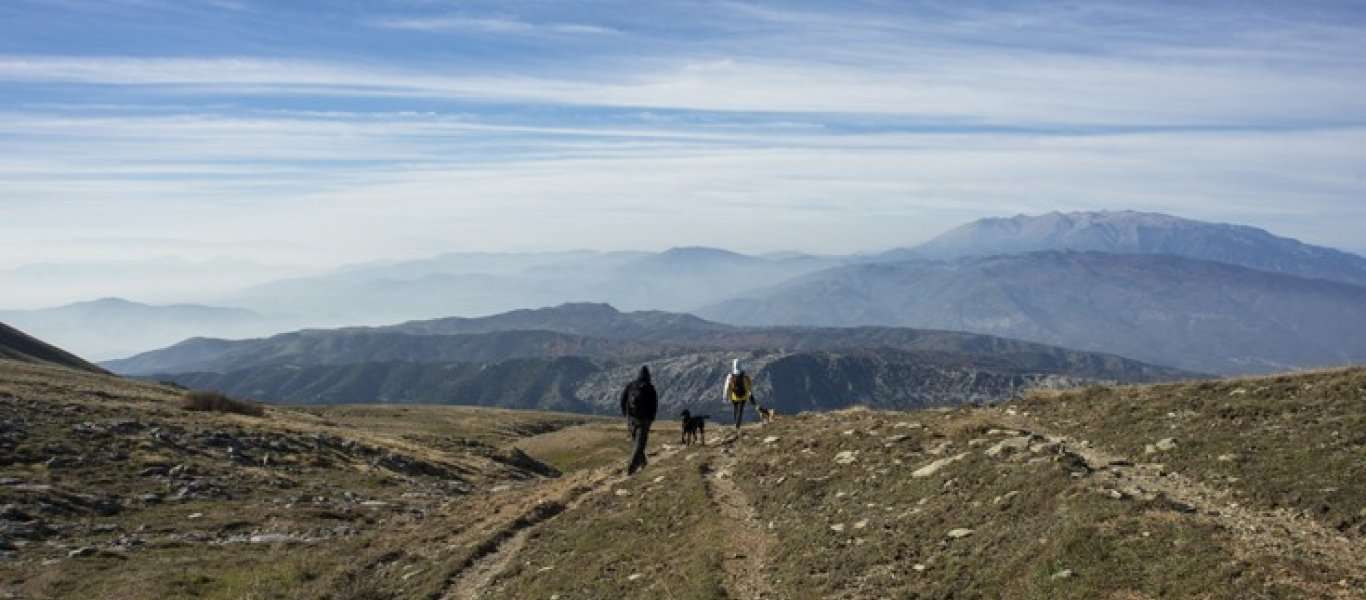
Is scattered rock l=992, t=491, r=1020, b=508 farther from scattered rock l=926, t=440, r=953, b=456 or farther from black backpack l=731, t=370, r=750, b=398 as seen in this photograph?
black backpack l=731, t=370, r=750, b=398

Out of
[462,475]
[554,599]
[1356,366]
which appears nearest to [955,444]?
[554,599]

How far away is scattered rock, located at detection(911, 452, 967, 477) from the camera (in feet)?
76.1

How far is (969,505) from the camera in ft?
66.1

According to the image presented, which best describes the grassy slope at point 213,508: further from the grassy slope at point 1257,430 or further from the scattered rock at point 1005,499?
the grassy slope at point 1257,430

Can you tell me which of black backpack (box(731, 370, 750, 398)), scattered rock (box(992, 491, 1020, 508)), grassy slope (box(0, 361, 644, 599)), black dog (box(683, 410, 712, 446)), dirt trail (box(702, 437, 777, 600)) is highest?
black backpack (box(731, 370, 750, 398))

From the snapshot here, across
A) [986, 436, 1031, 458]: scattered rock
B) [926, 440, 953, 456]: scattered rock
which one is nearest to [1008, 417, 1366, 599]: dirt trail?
[986, 436, 1031, 458]: scattered rock

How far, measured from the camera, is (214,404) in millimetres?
62906

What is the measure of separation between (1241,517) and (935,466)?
7257mm

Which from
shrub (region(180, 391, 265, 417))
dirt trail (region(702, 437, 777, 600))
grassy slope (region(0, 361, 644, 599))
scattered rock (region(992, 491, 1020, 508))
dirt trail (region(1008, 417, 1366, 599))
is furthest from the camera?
shrub (region(180, 391, 265, 417))

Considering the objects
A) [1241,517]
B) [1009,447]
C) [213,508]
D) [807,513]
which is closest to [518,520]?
[807,513]

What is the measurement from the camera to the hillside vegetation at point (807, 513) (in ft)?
53.5

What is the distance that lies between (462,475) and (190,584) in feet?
87.5

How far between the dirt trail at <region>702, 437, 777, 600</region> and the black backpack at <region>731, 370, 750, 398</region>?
6535mm

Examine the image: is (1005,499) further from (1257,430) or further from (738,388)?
(738,388)
